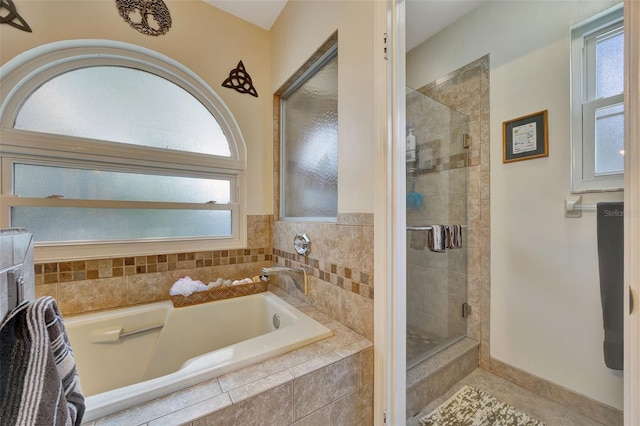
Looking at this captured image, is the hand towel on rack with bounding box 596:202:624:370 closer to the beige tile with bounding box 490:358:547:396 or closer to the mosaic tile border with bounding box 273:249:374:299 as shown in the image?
the beige tile with bounding box 490:358:547:396

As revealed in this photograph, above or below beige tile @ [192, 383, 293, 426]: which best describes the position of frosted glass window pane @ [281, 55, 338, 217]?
above

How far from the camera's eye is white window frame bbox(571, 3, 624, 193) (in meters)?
1.17

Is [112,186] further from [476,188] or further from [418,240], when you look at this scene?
[476,188]

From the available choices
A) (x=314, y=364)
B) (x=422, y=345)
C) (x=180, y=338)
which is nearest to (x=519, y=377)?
(x=422, y=345)

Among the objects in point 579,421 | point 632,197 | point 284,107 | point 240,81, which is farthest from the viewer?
point 284,107

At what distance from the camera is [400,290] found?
3.30ft

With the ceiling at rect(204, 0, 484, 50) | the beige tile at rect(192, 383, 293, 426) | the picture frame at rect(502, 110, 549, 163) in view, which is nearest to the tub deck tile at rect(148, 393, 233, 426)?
the beige tile at rect(192, 383, 293, 426)

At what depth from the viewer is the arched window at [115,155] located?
1.29 meters

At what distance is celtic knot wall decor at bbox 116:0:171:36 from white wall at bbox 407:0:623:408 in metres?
1.62

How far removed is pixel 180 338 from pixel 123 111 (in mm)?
1460

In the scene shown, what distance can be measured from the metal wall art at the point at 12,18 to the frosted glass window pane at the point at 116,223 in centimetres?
92

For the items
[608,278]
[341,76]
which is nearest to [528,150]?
[608,278]

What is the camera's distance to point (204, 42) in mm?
1702

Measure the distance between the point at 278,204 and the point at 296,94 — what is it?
86 centimetres
